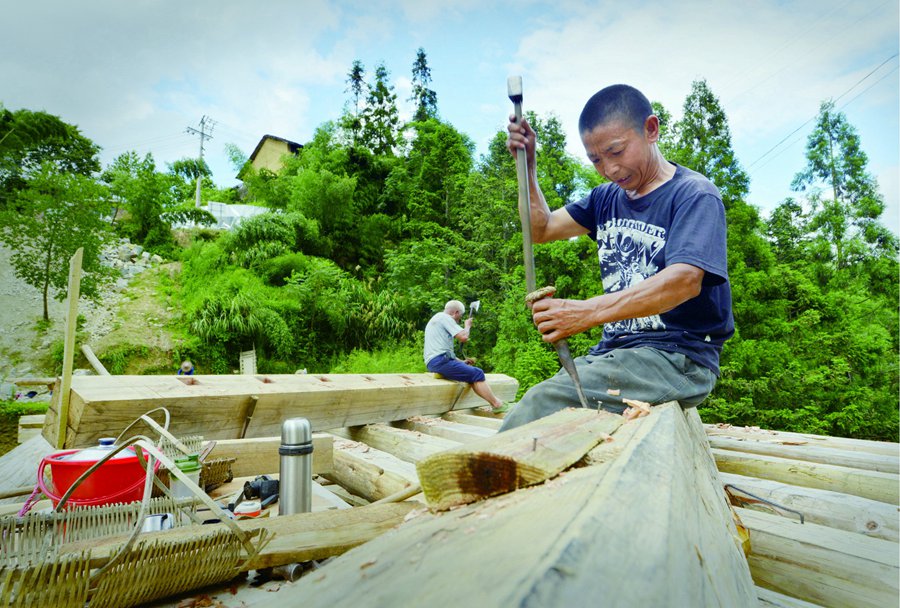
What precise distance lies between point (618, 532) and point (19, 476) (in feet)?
11.2

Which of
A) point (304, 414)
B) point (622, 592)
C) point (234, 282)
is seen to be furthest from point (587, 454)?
point (234, 282)

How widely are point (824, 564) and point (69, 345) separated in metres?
2.90

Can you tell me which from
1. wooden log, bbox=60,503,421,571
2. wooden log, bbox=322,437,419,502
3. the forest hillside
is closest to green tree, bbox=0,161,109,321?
the forest hillside

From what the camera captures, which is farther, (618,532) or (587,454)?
(587,454)

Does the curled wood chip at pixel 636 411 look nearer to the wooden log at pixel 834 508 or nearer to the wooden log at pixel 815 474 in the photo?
the wooden log at pixel 834 508

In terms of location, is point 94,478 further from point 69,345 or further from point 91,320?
point 91,320

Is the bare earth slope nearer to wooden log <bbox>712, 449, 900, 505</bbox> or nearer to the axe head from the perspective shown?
the axe head

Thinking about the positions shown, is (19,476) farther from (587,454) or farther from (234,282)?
(234,282)

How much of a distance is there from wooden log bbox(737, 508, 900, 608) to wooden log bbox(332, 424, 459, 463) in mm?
1440

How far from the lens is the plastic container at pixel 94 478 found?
1.56m

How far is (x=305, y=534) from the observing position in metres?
1.36

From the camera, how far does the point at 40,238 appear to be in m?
15.0

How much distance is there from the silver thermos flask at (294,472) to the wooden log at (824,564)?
1.57m

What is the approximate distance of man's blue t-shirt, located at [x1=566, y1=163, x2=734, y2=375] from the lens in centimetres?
198
